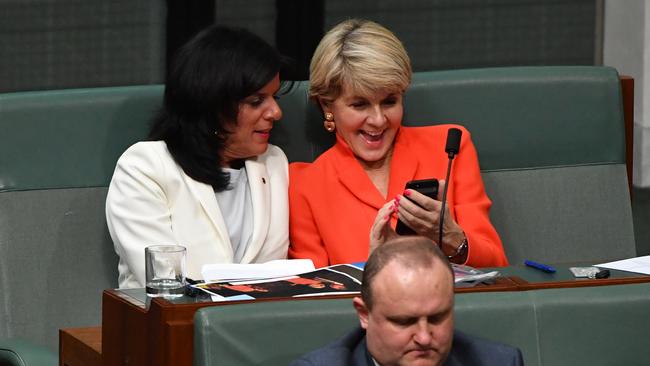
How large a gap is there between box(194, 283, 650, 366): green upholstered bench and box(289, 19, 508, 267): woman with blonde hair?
25.7 inches

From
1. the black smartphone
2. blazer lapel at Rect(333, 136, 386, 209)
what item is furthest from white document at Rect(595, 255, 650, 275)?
blazer lapel at Rect(333, 136, 386, 209)

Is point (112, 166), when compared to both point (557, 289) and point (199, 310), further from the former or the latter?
point (557, 289)

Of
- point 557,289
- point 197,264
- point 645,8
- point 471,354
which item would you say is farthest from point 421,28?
point 471,354

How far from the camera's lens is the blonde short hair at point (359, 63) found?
332cm

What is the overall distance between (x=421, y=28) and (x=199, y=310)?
257 cm

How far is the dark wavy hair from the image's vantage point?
10.8 feet

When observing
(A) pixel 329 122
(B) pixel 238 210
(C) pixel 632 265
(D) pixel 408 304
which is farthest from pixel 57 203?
(D) pixel 408 304

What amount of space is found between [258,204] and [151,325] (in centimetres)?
86

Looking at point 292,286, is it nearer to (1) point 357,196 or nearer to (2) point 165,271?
(2) point 165,271

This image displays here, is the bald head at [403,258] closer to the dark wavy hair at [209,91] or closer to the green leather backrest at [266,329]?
the green leather backrest at [266,329]

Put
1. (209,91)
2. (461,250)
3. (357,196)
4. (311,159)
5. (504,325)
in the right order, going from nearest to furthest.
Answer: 1. (504,325)
2. (461,250)
3. (209,91)
4. (357,196)
5. (311,159)

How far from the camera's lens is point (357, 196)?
3.41 metres

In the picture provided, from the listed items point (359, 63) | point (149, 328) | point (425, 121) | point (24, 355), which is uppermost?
point (359, 63)

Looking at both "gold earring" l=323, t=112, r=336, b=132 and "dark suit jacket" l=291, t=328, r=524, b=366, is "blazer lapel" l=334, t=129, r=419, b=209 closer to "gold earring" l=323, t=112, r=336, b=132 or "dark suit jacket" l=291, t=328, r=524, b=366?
"gold earring" l=323, t=112, r=336, b=132
